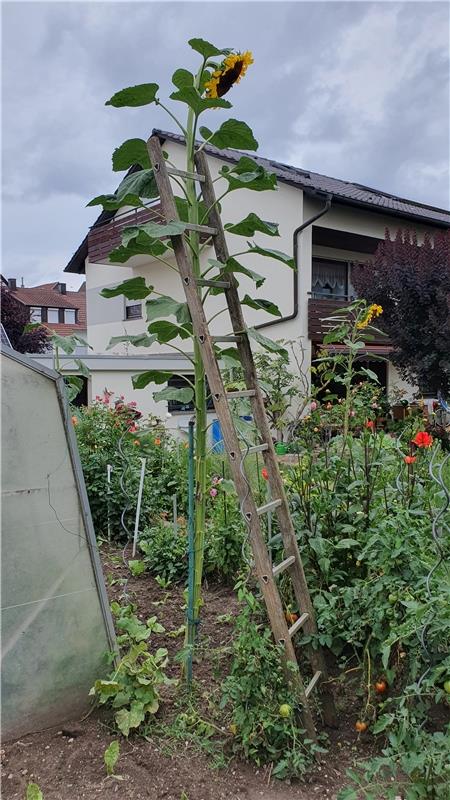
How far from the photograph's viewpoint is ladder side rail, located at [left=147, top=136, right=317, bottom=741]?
173cm

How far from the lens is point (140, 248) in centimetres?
180

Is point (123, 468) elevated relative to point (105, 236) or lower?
lower

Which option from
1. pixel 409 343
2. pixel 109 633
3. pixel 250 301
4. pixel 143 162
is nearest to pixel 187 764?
pixel 109 633

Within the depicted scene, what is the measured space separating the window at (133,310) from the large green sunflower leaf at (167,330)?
1127 centimetres

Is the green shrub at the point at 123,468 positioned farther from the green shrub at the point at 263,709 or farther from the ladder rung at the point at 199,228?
the green shrub at the point at 263,709

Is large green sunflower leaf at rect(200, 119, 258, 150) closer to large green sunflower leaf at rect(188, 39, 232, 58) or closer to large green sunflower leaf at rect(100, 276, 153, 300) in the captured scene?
large green sunflower leaf at rect(188, 39, 232, 58)

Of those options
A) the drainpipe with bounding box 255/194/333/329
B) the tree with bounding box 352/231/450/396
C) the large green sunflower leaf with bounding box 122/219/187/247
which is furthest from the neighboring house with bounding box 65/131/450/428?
the large green sunflower leaf with bounding box 122/219/187/247

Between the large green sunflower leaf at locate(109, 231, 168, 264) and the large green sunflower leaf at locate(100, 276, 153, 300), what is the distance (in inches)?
3.6

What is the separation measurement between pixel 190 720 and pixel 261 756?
0.91 feet

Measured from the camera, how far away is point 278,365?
7.59 m

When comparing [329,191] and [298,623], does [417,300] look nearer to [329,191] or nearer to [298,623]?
[329,191]

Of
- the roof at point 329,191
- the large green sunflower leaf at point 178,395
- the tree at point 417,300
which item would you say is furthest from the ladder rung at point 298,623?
the tree at point 417,300

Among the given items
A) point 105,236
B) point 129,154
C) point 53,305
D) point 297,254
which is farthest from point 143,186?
point 53,305

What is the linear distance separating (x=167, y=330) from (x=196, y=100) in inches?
31.6
